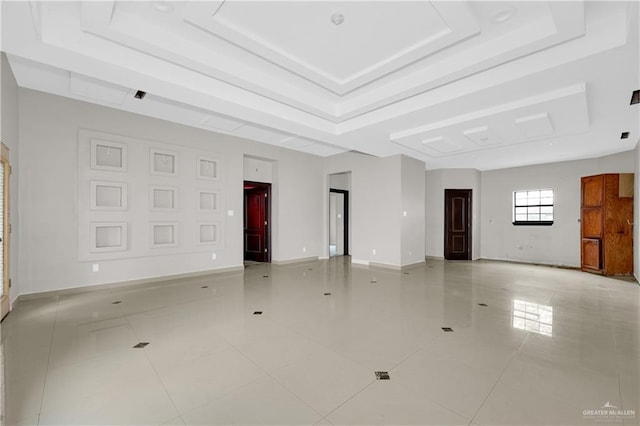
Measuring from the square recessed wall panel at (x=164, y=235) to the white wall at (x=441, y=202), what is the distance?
7.41 meters

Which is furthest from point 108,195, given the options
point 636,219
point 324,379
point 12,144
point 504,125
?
point 636,219

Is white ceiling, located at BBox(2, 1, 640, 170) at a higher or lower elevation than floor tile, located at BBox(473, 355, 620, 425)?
higher

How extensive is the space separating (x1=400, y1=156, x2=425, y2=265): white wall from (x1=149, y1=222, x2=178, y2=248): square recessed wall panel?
5.20 metres

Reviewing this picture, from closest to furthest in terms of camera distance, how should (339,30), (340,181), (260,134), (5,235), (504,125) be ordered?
(339,30) → (5,235) → (504,125) → (260,134) → (340,181)

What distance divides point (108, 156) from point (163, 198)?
1156 millimetres

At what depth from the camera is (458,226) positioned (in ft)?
30.0

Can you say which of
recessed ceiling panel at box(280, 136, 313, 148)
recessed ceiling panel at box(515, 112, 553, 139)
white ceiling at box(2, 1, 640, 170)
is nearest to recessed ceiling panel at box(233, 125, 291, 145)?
recessed ceiling panel at box(280, 136, 313, 148)

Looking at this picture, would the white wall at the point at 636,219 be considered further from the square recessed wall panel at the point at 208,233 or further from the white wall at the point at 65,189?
the square recessed wall panel at the point at 208,233

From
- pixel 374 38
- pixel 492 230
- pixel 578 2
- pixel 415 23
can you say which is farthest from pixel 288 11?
pixel 492 230

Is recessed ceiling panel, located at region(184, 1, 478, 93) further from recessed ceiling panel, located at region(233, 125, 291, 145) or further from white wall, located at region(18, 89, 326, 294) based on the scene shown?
white wall, located at region(18, 89, 326, 294)

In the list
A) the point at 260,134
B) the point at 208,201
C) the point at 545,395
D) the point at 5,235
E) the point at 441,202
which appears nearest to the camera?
the point at 545,395

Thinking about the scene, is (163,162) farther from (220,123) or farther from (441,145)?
(441,145)

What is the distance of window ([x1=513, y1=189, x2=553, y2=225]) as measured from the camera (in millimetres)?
8281

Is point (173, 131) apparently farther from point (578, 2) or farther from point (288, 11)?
point (578, 2)
